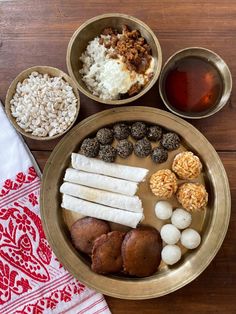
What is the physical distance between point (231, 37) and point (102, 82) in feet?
1.42

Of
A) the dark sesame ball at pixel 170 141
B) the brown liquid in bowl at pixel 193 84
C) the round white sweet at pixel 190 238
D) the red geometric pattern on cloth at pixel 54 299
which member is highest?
the brown liquid in bowl at pixel 193 84

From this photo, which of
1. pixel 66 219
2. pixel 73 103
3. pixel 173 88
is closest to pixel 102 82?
pixel 73 103

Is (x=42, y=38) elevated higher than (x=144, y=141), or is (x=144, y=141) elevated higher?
(x=42, y=38)

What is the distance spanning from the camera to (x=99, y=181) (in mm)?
1300

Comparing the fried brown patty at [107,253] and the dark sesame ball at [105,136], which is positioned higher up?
the dark sesame ball at [105,136]

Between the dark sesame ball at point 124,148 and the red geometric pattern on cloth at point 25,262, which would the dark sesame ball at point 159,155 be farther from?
the red geometric pattern on cloth at point 25,262

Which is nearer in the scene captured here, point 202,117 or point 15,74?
point 202,117

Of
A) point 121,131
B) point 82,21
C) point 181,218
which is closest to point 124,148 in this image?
point 121,131

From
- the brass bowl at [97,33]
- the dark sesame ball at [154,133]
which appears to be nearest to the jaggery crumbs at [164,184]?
the dark sesame ball at [154,133]

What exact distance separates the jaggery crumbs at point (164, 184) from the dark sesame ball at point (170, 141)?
0.07 meters

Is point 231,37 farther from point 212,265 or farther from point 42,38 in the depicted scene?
point 212,265

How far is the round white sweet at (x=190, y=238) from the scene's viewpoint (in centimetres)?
126

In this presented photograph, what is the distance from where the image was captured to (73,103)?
1.27 m

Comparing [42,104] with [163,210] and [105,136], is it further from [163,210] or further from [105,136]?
[163,210]
